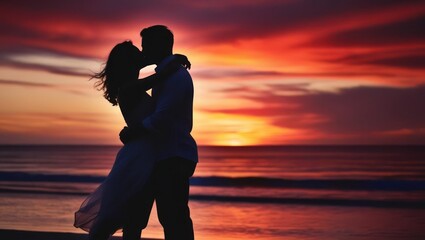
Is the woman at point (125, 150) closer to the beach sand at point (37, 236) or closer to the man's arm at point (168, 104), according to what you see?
the man's arm at point (168, 104)

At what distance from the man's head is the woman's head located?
0.18m

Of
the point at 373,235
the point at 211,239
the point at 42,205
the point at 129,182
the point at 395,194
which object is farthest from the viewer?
the point at 395,194

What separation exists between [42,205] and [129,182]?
296 inches

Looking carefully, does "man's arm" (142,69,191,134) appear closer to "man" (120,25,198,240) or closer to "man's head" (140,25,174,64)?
"man" (120,25,198,240)

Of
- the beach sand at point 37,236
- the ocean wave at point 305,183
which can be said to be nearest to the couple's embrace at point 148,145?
the beach sand at point 37,236

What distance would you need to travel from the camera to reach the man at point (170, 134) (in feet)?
11.3

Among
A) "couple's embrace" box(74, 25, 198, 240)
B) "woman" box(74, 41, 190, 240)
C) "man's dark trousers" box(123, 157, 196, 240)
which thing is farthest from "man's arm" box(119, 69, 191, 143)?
"man's dark trousers" box(123, 157, 196, 240)

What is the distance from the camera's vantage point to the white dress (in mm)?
3666

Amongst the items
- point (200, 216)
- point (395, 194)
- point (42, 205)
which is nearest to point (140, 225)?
point (200, 216)

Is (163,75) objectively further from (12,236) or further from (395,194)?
(395,194)

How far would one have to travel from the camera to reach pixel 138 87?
3.61 metres

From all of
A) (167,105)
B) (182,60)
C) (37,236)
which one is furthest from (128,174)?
(37,236)

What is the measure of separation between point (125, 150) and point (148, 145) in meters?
0.19

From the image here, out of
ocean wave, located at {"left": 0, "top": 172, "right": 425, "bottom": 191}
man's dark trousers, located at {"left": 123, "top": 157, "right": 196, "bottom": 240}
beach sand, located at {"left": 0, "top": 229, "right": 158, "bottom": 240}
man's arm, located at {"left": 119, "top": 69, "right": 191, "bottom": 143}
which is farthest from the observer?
ocean wave, located at {"left": 0, "top": 172, "right": 425, "bottom": 191}
